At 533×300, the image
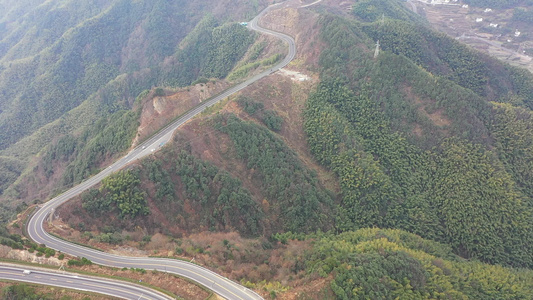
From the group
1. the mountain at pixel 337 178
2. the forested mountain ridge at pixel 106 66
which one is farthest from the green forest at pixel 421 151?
the forested mountain ridge at pixel 106 66

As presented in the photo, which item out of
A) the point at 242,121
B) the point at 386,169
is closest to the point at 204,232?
the point at 242,121

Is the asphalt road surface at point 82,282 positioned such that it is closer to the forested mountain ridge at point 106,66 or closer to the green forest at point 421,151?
the green forest at point 421,151

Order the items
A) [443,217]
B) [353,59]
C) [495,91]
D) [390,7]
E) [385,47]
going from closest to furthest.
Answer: [443,217], [353,59], [495,91], [385,47], [390,7]

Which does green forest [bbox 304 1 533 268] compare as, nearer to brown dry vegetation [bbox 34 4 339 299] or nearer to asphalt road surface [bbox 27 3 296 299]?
brown dry vegetation [bbox 34 4 339 299]

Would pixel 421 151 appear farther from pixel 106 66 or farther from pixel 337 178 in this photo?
pixel 106 66

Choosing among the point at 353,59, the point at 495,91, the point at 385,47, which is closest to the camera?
the point at 353,59

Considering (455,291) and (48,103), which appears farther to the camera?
(48,103)

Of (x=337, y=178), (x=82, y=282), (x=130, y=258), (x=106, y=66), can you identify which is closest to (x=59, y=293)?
(x=82, y=282)

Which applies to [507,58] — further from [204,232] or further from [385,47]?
[204,232]

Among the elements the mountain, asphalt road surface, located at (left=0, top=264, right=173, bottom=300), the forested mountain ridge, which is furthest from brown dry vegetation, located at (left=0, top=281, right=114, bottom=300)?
the forested mountain ridge
